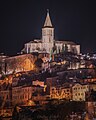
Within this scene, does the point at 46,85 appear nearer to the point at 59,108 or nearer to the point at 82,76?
the point at 82,76

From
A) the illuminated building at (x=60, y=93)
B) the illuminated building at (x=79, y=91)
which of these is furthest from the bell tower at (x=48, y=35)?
the illuminated building at (x=79, y=91)

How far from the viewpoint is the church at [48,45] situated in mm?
111500

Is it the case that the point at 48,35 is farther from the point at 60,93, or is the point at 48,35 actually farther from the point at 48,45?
the point at 60,93

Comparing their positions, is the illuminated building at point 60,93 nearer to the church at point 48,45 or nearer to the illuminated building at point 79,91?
the illuminated building at point 79,91

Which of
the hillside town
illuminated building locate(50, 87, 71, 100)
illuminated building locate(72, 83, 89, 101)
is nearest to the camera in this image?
the hillside town

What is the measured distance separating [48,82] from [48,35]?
15.0m

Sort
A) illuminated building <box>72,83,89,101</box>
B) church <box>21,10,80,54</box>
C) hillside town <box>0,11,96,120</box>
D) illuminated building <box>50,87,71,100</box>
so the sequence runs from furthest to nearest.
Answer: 1. church <box>21,10,80,54</box>
2. illuminated building <box>50,87,71,100</box>
3. illuminated building <box>72,83,89,101</box>
4. hillside town <box>0,11,96,120</box>

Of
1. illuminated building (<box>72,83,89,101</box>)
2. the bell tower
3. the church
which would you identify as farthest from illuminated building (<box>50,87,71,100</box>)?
the bell tower

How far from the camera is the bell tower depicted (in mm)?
111500

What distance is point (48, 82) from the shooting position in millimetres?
98188

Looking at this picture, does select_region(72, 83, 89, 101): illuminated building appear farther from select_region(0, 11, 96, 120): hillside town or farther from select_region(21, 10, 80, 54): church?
select_region(21, 10, 80, 54): church

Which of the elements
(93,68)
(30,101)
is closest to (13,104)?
(30,101)

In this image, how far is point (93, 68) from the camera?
330ft

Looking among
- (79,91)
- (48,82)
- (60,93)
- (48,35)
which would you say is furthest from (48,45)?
(79,91)
